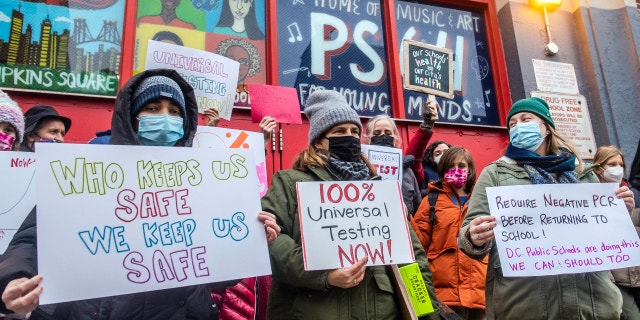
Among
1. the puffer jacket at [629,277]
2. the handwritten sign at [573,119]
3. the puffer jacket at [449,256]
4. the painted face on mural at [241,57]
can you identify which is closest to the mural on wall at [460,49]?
the handwritten sign at [573,119]

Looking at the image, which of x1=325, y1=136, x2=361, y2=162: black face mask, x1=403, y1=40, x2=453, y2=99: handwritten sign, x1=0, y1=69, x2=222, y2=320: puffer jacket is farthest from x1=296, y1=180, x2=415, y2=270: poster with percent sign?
x1=403, y1=40, x2=453, y2=99: handwritten sign

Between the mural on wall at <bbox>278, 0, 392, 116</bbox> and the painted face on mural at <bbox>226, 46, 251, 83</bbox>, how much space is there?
1.30 feet

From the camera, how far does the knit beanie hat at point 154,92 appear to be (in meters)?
2.03

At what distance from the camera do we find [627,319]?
3.32 m

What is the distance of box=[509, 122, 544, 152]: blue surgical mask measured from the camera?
2480 millimetres

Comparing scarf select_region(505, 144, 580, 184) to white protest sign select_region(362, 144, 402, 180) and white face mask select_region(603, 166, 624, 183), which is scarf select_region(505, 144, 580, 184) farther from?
white face mask select_region(603, 166, 624, 183)

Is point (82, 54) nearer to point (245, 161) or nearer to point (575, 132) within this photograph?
point (245, 161)

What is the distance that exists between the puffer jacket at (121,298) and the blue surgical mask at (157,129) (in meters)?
0.06

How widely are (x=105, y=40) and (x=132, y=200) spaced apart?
3.93 m

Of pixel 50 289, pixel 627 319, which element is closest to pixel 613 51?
pixel 627 319

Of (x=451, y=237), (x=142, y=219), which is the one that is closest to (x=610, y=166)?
(x=451, y=237)

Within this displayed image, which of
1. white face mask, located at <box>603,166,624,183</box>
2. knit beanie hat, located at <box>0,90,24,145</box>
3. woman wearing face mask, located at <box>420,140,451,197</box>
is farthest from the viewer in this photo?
woman wearing face mask, located at <box>420,140,451,197</box>

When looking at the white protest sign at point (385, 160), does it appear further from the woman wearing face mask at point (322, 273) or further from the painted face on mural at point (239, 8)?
the painted face on mural at point (239, 8)

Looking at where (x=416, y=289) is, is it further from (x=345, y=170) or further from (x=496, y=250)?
(x=345, y=170)
